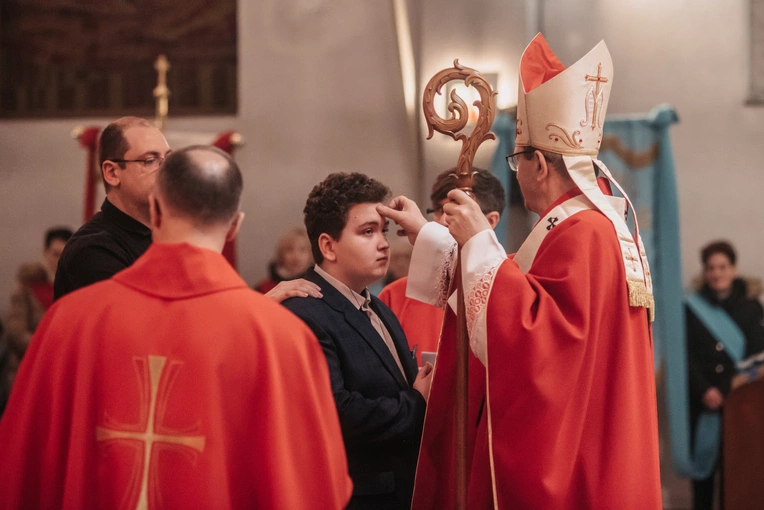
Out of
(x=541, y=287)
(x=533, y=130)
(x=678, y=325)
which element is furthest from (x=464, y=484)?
(x=678, y=325)

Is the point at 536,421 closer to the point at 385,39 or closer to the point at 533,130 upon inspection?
the point at 533,130

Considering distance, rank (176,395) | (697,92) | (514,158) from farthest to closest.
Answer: (697,92) → (514,158) → (176,395)

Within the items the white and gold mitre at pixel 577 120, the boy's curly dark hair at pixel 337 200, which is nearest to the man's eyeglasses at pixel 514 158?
the white and gold mitre at pixel 577 120

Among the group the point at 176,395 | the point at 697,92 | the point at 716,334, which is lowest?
the point at 716,334

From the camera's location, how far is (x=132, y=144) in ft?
9.86

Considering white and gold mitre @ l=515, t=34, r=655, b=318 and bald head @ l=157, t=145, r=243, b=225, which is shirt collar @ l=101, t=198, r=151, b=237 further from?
white and gold mitre @ l=515, t=34, r=655, b=318

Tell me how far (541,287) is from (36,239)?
638 cm

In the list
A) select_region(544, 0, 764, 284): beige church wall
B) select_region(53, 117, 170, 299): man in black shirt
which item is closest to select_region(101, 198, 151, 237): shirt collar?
select_region(53, 117, 170, 299): man in black shirt

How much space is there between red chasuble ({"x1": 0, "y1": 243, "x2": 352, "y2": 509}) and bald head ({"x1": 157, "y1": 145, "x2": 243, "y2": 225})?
3.5 inches

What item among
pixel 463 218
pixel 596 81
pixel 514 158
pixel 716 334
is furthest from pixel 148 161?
pixel 716 334

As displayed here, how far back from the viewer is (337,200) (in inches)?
110

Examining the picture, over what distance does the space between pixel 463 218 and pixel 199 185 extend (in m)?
1.02

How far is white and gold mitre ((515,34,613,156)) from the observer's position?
9.65ft

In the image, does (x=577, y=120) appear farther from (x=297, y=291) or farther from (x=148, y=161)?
(x=148, y=161)
